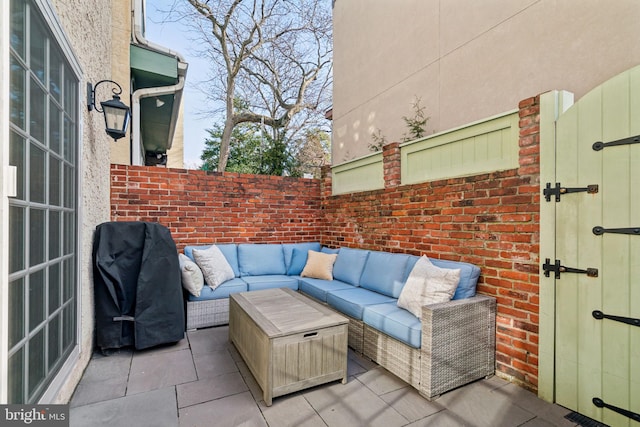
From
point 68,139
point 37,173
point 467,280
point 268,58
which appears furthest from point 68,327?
point 268,58

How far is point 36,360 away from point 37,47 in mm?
1716

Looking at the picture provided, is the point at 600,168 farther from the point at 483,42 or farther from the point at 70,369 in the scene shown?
the point at 70,369

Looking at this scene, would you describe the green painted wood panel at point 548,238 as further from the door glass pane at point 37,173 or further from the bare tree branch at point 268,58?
the bare tree branch at point 268,58

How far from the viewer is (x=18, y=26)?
1462mm

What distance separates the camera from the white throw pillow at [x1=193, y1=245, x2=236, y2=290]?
13.0 feet

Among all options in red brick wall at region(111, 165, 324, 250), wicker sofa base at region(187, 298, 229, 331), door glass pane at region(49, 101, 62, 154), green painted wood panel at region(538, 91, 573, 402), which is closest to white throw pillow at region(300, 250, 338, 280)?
red brick wall at region(111, 165, 324, 250)

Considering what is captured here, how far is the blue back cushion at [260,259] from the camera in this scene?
4617 millimetres

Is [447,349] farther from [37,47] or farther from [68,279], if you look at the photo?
[37,47]

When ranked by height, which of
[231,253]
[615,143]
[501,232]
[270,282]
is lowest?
[270,282]

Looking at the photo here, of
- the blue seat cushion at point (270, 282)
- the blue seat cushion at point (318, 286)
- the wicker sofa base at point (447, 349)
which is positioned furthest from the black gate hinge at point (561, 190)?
the blue seat cushion at point (270, 282)

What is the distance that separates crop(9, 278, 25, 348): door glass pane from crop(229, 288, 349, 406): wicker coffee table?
136cm

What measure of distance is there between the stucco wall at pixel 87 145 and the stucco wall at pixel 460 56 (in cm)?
377

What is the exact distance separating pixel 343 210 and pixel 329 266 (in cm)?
101

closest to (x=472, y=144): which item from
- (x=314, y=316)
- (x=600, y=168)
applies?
(x=600, y=168)
